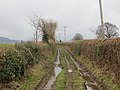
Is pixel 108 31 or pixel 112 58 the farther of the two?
pixel 108 31

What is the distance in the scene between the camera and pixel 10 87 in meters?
15.9

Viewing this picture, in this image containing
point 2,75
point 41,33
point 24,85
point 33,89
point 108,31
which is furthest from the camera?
point 108,31

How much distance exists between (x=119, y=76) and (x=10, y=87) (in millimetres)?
7478

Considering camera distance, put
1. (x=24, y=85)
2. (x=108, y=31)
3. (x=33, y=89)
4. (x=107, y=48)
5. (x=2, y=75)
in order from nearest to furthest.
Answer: (x=2, y=75) < (x=33, y=89) < (x=24, y=85) < (x=107, y=48) < (x=108, y=31)

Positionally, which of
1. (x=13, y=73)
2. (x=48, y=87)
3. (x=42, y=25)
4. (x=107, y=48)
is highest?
(x=42, y=25)

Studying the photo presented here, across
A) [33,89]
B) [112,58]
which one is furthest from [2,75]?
[112,58]

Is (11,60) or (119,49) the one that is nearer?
(11,60)

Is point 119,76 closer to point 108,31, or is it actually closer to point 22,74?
point 22,74

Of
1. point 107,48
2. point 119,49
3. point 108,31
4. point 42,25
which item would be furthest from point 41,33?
point 119,49

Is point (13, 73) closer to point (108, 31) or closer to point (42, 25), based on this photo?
point (42, 25)

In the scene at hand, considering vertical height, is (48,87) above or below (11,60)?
below

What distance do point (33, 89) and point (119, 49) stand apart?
22.9 ft

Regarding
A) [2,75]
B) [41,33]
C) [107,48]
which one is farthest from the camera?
[41,33]

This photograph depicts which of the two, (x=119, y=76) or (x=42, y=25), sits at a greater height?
(x=42, y=25)
